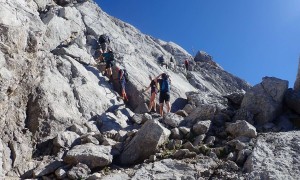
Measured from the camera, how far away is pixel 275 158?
1411cm

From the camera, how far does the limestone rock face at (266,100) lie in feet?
65.5

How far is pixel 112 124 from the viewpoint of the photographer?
20.9 metres

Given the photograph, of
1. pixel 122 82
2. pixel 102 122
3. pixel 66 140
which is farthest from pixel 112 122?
pixel 122 82

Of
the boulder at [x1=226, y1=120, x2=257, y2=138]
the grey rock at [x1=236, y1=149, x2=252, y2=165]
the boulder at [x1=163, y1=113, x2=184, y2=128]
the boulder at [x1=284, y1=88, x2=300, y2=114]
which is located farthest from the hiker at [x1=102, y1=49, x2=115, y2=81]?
the grey rock at [x1=236, y1=149, x2=252, y2=165]

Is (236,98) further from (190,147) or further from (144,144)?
(144,144)

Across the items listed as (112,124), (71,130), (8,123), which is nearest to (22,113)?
(8,123)

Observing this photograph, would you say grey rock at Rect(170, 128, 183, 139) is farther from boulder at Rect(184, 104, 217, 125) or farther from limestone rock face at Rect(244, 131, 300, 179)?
limestone rock face at Rect(244, 131, 300, 179)

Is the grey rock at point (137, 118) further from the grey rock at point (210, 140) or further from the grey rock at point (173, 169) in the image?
the grey rock at point (173, 169)

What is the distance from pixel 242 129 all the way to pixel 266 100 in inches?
170

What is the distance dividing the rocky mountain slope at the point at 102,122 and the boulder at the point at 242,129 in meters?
0.04

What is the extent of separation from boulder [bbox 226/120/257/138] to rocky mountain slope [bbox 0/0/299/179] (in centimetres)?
4

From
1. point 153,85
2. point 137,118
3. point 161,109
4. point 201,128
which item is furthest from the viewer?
point 153,85

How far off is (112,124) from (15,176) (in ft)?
23.7

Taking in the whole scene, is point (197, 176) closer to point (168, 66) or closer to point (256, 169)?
point (256, 169)
